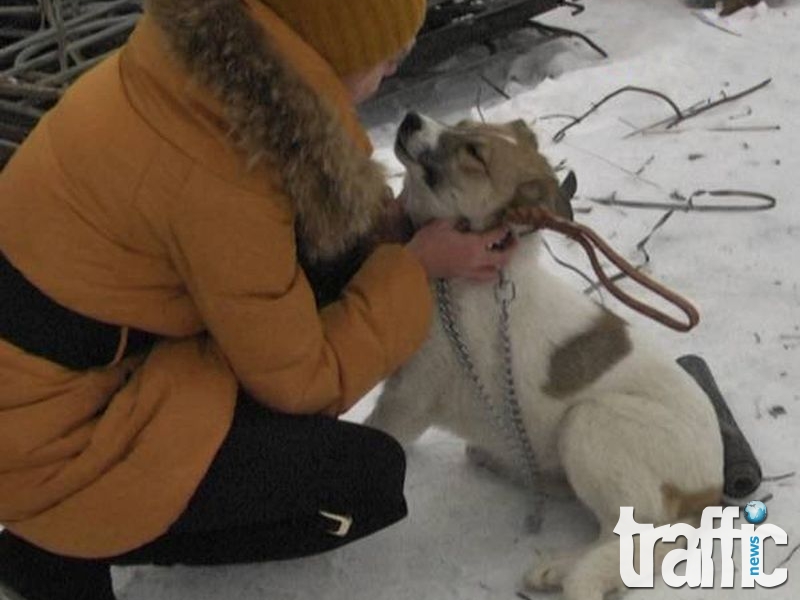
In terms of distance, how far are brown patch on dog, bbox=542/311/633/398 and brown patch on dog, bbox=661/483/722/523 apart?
264 mm

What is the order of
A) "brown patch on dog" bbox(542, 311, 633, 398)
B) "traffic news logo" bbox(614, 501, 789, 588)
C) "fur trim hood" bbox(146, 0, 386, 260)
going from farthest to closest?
"brown patch on dog" bbox(542, 311, 633, 398)
"traffic news logo" bbox(614, 501, 789, 588)
"fur trim hood" bbox(146, 0, 386, 260)

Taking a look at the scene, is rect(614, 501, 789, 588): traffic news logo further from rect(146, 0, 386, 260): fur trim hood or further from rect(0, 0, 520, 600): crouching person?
rect(146, 0, 386, 260): fur trim hood

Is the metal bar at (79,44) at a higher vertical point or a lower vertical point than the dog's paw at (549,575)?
higher

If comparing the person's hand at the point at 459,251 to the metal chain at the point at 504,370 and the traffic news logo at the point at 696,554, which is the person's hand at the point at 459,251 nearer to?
the metal chain at the point at 504,370

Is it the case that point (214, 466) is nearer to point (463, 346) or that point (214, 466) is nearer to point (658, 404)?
point (463, 346)

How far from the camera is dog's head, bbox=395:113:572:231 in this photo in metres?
2.31

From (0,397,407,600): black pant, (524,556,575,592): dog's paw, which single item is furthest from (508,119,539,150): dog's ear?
(524,556,575,592): dog's paw

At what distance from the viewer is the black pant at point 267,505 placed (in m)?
2.06

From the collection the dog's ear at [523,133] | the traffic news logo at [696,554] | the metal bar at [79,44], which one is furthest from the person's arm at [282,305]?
the metal bar at [79,44]

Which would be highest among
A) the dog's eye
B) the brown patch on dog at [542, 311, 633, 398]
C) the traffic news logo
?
the dog's eye

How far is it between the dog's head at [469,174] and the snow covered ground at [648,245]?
25.7 inches

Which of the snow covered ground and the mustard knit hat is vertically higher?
the mustard knit hat

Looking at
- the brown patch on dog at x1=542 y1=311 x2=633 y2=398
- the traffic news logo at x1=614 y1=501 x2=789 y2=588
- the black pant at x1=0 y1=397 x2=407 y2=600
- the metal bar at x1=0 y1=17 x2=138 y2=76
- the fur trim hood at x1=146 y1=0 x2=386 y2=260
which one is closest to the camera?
the fur trim hood at x1=146 y1=0 x2=386 y2=260

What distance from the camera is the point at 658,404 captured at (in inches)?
91.8
